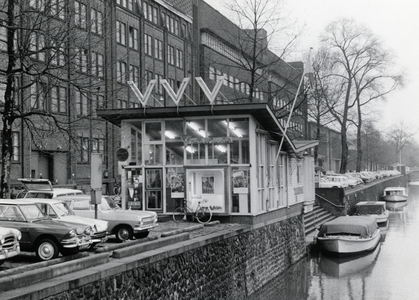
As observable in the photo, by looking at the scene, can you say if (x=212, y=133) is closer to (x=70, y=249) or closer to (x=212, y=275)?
(x=212, y=275)

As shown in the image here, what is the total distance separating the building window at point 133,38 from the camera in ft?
177

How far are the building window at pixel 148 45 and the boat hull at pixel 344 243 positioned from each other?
32.6m

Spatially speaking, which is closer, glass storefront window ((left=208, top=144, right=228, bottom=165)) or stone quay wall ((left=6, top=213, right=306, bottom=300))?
stone quay wall ((left=6, top=213, right=306, bottom=300))

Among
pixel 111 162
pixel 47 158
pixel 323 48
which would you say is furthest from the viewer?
pixel 323 48

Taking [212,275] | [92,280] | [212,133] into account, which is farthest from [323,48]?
[92,280]

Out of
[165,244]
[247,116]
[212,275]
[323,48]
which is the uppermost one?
[323,48]

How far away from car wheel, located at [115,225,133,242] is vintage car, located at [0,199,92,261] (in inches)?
161

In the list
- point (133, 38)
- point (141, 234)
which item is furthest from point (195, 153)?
point (133, 38)

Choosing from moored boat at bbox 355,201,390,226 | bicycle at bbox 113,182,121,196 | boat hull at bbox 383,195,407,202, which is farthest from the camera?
boat hull at bbox 383,195,407,202

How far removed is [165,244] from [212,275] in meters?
2.22

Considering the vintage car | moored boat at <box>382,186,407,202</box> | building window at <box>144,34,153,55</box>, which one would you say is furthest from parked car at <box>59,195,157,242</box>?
moored boat at <box>382,186,407,202</box>

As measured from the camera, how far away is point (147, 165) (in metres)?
22.5

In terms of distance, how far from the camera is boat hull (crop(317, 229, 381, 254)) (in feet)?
94.0

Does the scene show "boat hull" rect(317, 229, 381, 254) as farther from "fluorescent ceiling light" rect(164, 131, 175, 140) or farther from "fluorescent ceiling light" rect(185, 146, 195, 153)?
"fluorescent ceiling light" rect(164, 131, 175, 140)
